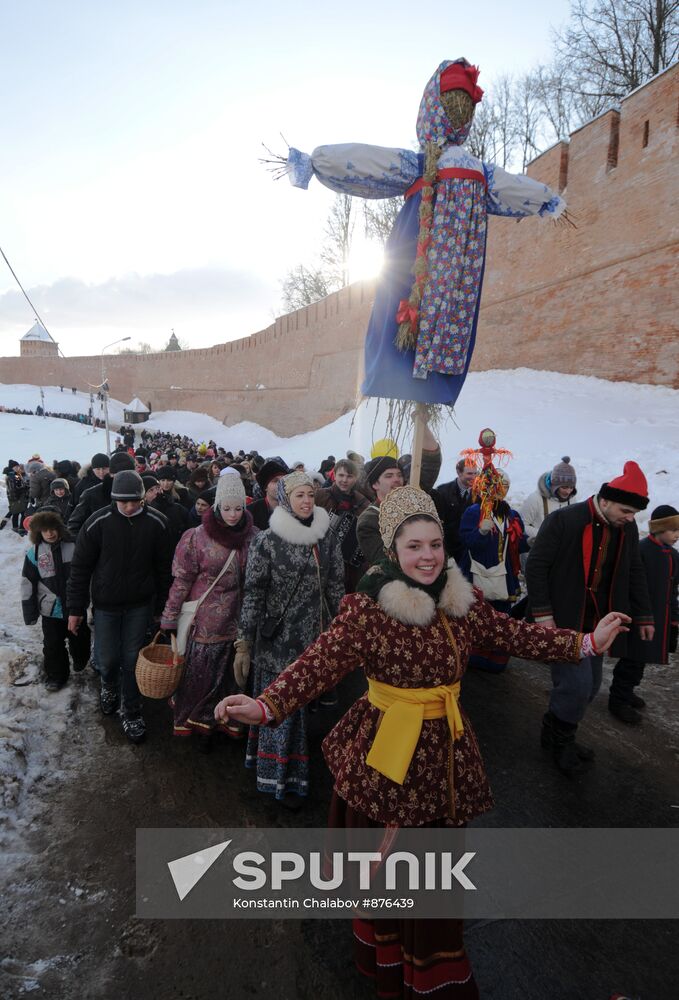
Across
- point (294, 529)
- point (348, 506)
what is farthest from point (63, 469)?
point (294, 529)

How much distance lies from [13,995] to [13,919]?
0.35m

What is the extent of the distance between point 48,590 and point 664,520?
14.9 ft

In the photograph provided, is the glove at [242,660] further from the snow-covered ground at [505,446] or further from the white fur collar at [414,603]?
the white fur collar at [414,603]

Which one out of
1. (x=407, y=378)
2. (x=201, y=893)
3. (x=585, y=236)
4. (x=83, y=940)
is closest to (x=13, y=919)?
(x=83, y=940)

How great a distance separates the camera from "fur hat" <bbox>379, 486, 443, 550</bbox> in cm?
191

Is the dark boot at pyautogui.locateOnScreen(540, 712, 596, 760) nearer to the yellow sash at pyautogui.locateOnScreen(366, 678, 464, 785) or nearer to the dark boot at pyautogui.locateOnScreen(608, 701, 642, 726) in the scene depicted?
the dark boot at pyautogui.locateOnScreen(608, 701, 642, 726)

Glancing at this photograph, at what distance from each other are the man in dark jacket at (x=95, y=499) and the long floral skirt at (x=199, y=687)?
1793mm

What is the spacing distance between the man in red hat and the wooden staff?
0.91 metres

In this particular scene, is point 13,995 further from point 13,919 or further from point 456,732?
point 456,732

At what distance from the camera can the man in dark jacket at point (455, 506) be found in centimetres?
472

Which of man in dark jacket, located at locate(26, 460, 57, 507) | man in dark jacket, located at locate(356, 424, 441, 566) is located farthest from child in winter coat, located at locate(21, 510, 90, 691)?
man in dark jacket, located at locate(26, 460, 57, 507)

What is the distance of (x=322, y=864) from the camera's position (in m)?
2.32

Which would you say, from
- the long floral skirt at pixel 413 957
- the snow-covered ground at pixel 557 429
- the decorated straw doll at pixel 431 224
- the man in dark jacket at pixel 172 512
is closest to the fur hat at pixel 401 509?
the long floral skirt at pixel 413 957

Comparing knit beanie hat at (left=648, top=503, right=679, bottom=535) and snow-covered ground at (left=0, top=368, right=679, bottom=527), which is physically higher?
snow-covered ground at (left=0, top=368, right=679, bottom=527)
